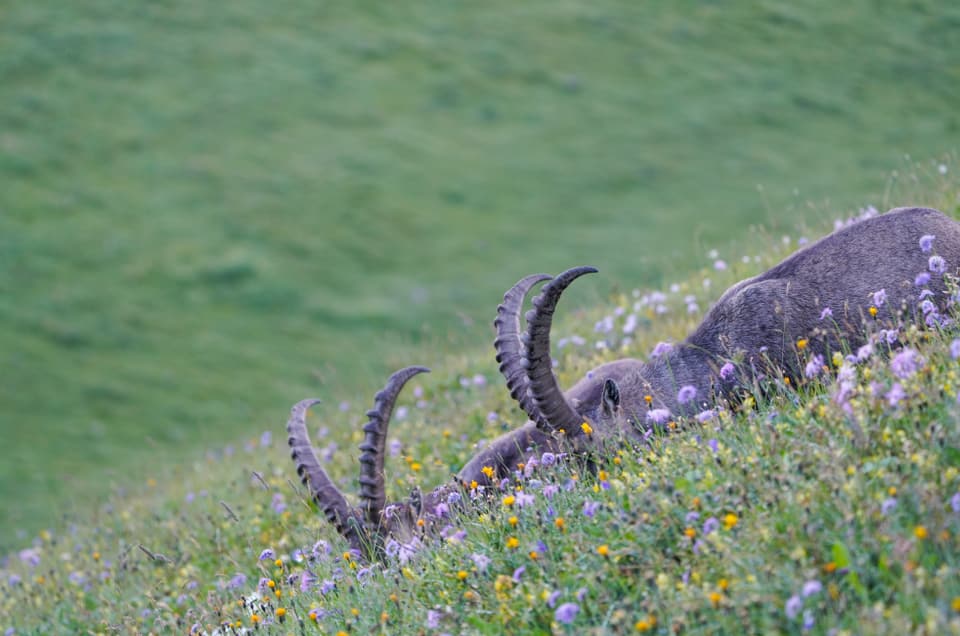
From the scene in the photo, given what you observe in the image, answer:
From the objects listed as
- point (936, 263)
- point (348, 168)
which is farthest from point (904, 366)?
point (348, 168)

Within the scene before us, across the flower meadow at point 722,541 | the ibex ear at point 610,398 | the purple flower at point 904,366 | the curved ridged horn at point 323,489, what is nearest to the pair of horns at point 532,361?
the ibex ear at point 610,398

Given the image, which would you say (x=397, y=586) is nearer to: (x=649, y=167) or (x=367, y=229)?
(x=367, y=229)

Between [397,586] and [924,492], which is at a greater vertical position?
[924,492]

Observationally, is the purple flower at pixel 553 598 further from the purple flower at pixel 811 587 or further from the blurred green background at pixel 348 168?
the blurred green background at pixel 348 168

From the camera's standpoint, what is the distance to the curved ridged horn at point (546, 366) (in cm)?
674

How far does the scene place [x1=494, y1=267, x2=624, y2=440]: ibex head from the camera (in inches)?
272

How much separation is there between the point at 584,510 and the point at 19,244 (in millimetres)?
22536

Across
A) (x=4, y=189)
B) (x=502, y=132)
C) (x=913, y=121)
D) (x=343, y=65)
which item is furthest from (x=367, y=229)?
(x=913, y=121)

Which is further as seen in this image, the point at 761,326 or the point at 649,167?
the point at 649,167

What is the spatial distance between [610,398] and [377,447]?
1.81 m

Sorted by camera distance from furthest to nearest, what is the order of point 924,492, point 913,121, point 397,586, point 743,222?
point 913,121
point 743,222
point 397,586
point 924,492

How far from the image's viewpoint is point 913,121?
25844 mm

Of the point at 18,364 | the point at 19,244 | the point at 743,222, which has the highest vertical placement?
the point at 743,222

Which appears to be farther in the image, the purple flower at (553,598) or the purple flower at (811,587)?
the purple flower at (553,598)
